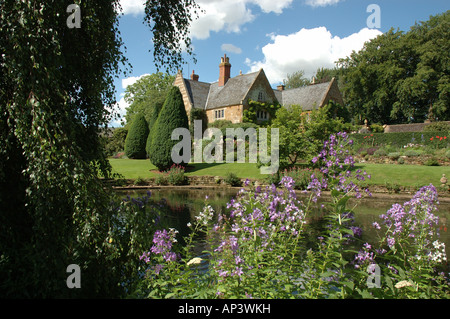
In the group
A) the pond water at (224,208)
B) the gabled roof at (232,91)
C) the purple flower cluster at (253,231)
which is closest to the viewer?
the purple flower cluster at (253,231)

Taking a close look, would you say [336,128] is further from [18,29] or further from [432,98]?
[432,98]

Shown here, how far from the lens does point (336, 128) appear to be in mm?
18656

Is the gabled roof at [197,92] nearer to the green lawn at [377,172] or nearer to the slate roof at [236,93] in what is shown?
the slate roof at [236,93]

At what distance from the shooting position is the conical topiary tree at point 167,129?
21.6 meters

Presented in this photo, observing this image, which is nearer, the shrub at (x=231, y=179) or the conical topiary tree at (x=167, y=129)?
the shrub at (x=231, y=179)

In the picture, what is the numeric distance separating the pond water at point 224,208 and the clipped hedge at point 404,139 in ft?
33.5

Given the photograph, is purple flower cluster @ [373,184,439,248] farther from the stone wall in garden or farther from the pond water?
the stone wall in garden

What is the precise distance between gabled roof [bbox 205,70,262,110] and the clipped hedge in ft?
41.5

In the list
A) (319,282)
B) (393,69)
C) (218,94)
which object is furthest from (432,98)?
(319,282)

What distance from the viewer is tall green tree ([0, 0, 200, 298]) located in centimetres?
274

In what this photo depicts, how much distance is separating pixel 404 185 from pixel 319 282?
1525 cm

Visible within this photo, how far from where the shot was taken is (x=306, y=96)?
37125 millimetres

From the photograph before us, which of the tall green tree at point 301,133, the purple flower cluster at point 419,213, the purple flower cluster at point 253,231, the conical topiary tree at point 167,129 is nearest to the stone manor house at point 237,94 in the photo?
the conical topiary tree at point 167,129

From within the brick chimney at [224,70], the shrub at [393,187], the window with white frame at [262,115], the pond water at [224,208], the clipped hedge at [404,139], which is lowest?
the pond water at [224,208]
